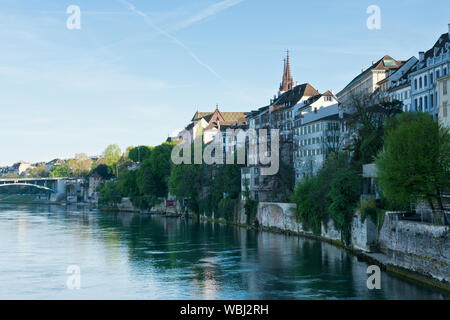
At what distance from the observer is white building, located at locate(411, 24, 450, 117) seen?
51000 millimetres

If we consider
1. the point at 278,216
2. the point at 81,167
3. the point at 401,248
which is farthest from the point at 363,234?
the point at 81,167

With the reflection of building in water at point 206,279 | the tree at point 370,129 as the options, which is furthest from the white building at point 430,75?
the reflection of building in water at point 206,279

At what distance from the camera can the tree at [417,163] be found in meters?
31.7

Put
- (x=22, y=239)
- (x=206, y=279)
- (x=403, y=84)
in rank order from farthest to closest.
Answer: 1. (x=403, y=84)
2. (x=22, y=239)
3. (x=206, y=279)

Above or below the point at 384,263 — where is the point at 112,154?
above

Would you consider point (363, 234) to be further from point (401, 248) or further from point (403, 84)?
point (403, 84)

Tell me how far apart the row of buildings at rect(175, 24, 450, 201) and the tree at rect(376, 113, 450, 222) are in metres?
19.1

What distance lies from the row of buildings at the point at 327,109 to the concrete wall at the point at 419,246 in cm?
2120

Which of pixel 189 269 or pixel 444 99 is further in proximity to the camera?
pixel 444 99

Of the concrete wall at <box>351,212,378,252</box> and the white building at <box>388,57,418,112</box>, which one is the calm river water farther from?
the white building at <box>388,57,418,112</box>

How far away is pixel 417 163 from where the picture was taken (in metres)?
32.2

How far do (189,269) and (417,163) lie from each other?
15978 mm

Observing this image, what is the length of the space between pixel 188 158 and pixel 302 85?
2177 centimetres
